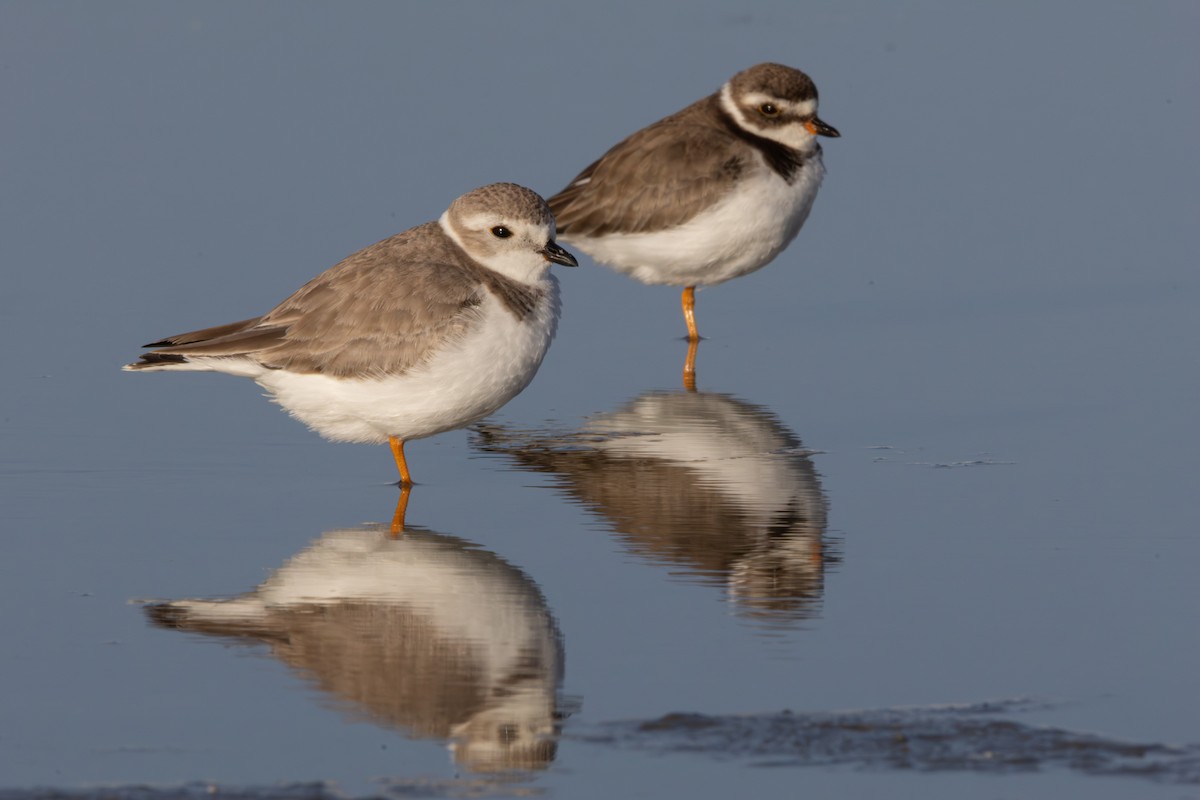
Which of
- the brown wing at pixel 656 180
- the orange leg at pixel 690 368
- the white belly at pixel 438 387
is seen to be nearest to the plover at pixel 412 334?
the white belly at pixel 438 387

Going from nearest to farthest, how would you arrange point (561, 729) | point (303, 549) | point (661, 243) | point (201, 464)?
point (561, 729) < point (303, 549) < point (201, 464) < point (661, 243)

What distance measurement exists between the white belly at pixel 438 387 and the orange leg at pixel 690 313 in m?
4.22

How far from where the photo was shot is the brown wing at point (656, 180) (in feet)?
47.6

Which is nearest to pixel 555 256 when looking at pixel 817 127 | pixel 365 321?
pixel 365 321

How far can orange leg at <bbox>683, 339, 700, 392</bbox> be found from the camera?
506 inches

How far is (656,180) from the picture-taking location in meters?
14.8

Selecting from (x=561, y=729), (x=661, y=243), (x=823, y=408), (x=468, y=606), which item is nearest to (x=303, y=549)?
(x=468, y=606)

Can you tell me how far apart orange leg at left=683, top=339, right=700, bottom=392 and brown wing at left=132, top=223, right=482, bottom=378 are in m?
3.07

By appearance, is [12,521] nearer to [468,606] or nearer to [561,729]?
[468,606]

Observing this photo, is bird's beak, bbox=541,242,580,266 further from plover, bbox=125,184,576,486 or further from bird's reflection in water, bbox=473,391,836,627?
bird's reflection in water, bbox=473,391,836,627

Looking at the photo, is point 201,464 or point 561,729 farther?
point 201,464

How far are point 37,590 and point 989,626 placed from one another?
4440 mm

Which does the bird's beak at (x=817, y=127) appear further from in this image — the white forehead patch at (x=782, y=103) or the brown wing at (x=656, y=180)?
the brown wing at (x=656, y=180)

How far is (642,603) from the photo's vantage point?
8.23 metres
